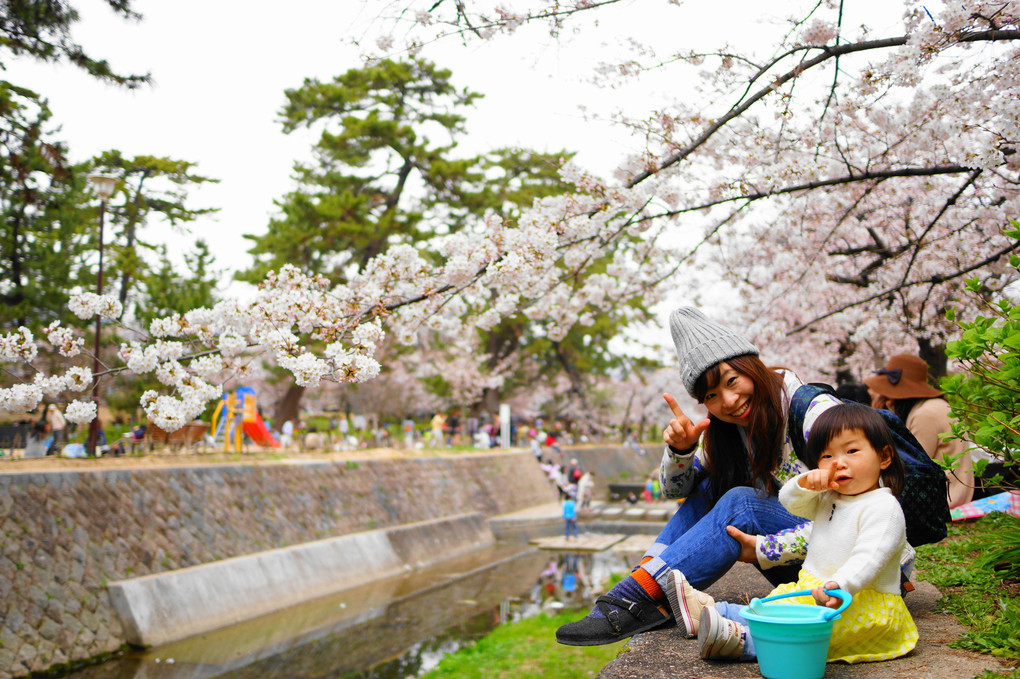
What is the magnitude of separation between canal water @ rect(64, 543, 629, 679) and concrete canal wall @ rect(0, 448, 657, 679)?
1.66ft

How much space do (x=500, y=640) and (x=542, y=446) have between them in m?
18.5

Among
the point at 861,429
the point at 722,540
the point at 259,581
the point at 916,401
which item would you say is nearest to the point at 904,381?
the point at 916,401

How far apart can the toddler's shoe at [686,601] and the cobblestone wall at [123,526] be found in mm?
6470

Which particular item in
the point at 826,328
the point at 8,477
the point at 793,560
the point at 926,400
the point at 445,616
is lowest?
the point at 445,616

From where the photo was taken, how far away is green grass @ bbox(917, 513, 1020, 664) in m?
1.89

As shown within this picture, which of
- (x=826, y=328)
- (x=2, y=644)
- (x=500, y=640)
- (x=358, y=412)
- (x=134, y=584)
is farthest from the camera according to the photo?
(x=358, y=412)

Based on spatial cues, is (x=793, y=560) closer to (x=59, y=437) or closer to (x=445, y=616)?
(x=445, y=616)

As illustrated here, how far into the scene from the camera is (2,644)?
18.9 feet

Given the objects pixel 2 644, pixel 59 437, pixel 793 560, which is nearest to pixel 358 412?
pixel 59 437

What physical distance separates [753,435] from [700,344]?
13.9 inches

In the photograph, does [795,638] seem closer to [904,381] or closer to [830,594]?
[830,594]

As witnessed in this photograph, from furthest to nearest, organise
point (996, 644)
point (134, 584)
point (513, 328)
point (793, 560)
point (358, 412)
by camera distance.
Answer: point (358, 412), point (513, 328), point (134, 584), point (793, 560), point (996, 644)

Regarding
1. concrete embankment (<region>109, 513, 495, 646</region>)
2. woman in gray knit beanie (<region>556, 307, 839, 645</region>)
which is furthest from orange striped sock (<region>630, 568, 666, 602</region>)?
concrete embankment (<region>109, 513, 495, 646</region>)

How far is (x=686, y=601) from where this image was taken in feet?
6.52
